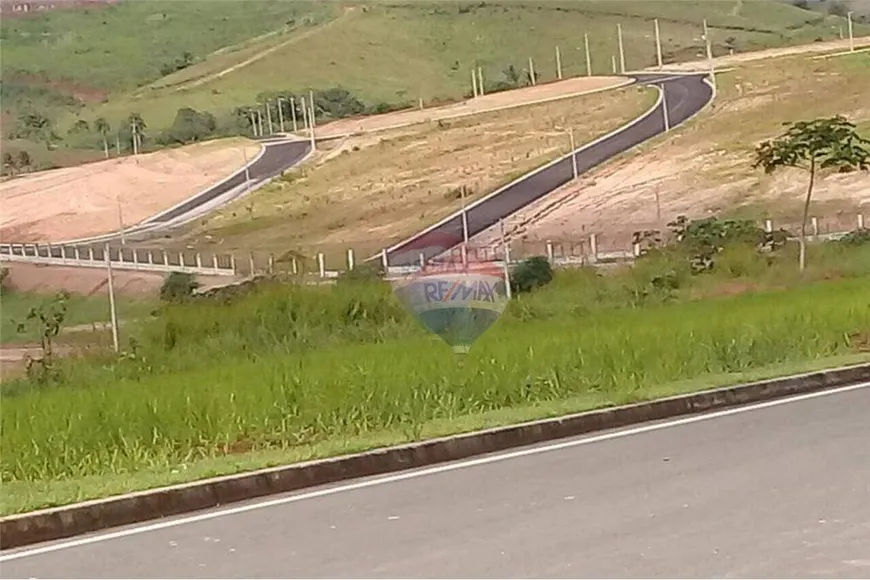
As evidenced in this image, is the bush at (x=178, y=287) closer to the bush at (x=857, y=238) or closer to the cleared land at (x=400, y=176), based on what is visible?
the cleared land at (x=400, y=176)

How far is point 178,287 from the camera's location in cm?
3850

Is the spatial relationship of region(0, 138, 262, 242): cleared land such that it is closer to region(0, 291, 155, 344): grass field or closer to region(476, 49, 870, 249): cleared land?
region(0, 291, 155, 344): grass field

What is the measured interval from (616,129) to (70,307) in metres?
39.2

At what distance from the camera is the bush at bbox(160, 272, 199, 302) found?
119ft

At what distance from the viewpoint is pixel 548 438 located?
12.4 metres

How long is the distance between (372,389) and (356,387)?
176mm

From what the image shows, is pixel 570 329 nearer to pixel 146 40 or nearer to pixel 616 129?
pixel 616 129

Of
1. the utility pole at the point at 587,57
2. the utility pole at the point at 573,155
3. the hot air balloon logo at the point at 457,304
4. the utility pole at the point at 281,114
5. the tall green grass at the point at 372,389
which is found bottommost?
the tall green grass at the point at 372,389

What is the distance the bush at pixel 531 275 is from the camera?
3588 centimetres

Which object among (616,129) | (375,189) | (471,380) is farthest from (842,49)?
(471,380)

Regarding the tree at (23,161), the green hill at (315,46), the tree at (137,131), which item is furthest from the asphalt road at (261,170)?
the green hill at (315,46)

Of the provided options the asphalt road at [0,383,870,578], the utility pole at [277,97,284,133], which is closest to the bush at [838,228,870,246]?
the asphalt road at [0,383,870,578]

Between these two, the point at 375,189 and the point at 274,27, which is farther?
the point at 274,27

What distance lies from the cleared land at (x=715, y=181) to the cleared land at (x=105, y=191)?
1672cm
